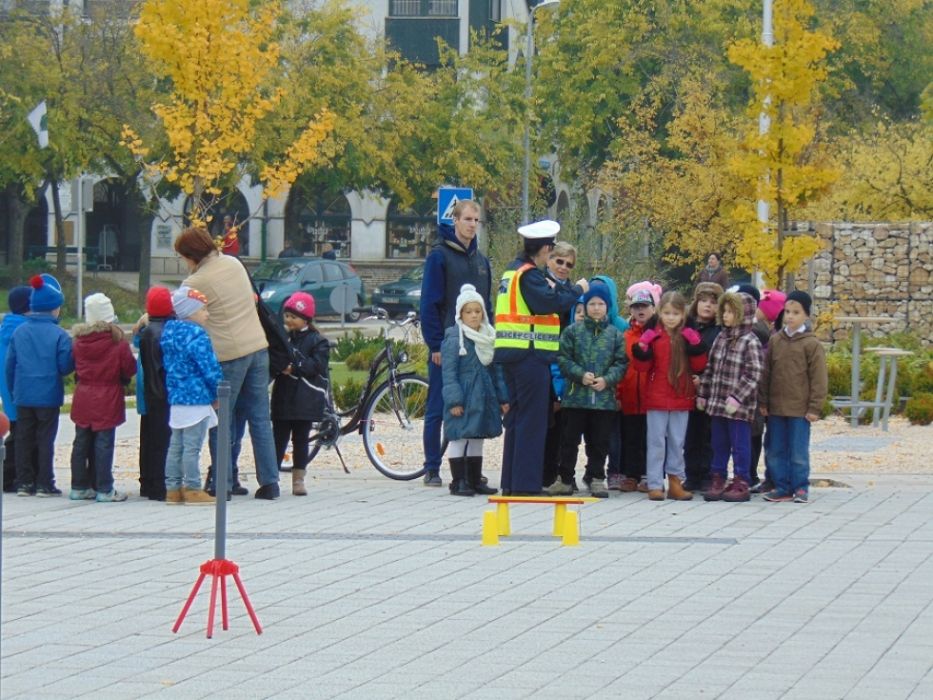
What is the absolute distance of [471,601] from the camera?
8.62 metres

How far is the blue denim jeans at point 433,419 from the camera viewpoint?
1281 centimetres

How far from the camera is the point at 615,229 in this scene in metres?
29.0

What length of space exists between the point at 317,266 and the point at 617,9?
11.6m

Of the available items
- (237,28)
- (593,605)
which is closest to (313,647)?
(593,605)

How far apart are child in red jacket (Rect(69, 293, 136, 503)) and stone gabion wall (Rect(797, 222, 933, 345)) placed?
1763 cm

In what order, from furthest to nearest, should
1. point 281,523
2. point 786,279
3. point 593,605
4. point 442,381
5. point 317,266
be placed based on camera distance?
point 317,266, point 786,279, point 442,381, point 281,523, point 593,605

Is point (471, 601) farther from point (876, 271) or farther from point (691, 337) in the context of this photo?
point (876, 271)

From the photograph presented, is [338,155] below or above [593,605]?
above

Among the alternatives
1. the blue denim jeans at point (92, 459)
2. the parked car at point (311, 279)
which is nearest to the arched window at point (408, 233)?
the parked car at point (311, 279)

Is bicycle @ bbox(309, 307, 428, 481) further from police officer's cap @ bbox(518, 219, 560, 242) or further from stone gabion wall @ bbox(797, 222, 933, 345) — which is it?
stone gabion wall @ bbox(797, 222, 933, 345)

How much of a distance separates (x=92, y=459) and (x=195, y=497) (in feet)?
2.87

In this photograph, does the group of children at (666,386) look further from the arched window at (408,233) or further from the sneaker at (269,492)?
the arched window at (408,233)

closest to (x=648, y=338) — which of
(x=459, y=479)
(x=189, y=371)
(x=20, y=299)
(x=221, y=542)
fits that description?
(x=459, y=479)

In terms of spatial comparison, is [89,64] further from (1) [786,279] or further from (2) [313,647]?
(2) [313,647]
